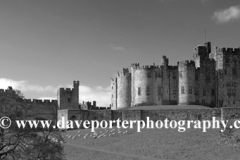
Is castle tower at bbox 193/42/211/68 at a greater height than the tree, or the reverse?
castle tower at bbox 193/42/211/68

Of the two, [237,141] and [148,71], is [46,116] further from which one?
[237,141]

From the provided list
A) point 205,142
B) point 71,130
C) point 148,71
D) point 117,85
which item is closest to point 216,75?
point 148,71

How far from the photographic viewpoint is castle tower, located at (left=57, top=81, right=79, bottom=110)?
289ft

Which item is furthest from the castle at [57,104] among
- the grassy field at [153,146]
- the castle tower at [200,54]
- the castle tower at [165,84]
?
the grassy field at [153,146]

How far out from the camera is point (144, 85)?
3123 inches

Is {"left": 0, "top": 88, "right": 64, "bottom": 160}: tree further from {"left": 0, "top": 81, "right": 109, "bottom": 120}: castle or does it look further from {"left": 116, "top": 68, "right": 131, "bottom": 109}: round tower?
{"left": 0, "top": 81, "right": 109, "bottom": 120}: castle

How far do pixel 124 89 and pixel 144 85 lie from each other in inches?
257

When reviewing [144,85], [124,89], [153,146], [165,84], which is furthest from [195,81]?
[153,146]

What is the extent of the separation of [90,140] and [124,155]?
12.8 metres

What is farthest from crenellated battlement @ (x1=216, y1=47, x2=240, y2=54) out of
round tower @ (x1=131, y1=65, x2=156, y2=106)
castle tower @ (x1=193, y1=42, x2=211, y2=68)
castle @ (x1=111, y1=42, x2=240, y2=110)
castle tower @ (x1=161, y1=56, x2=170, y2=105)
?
round tower @ (x1=131, y1=65, x2=156, y2=106)

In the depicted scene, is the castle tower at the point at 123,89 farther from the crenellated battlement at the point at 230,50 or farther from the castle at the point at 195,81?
the crenellated battlement at the point at 230,50

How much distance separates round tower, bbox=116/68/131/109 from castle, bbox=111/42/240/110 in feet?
11.0

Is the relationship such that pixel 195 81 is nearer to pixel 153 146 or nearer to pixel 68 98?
pixel 68 98

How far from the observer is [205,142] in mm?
46281
